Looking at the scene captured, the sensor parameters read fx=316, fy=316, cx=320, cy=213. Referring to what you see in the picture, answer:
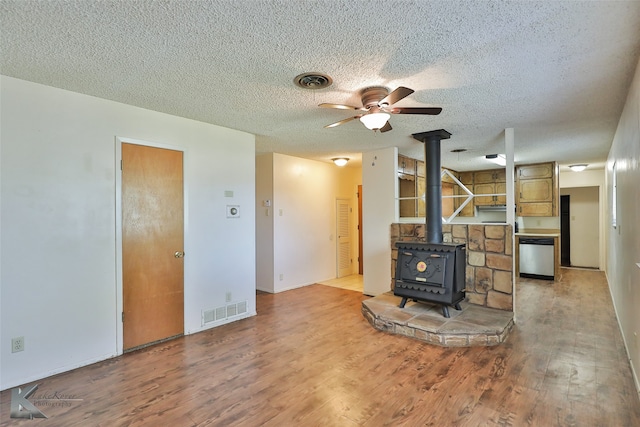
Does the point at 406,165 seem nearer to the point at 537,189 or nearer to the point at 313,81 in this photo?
the point at 537,189

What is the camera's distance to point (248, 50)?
2.07 meters

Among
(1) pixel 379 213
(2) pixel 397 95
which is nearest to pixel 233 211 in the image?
(1) pixel 379 213

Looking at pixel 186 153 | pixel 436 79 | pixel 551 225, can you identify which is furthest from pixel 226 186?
pixel 551 225

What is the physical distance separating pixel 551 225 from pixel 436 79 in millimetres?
6047

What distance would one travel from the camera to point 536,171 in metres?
6.22

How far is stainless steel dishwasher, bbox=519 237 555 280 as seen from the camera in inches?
239

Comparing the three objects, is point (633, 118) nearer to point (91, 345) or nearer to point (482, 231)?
point (482, 231)

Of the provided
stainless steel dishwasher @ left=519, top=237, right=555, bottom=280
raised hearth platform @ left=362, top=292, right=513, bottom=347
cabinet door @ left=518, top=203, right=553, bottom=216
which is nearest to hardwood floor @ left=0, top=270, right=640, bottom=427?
raised hearth platform @ left=362, top=292, right=513, bottom=347

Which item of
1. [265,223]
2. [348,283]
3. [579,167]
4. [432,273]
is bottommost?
[348,283]

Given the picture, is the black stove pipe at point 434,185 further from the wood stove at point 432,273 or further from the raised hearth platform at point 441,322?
the raised hearth platform at point 441,322

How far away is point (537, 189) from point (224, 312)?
6158 millimetres

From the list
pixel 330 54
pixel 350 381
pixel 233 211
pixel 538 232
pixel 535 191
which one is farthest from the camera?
pixel 538 232

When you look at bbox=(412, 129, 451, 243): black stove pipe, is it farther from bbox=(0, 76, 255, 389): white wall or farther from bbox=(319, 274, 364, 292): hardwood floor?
bbox=(0, 76, 255, 389): white wall

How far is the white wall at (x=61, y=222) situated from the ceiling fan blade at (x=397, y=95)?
2265mm
